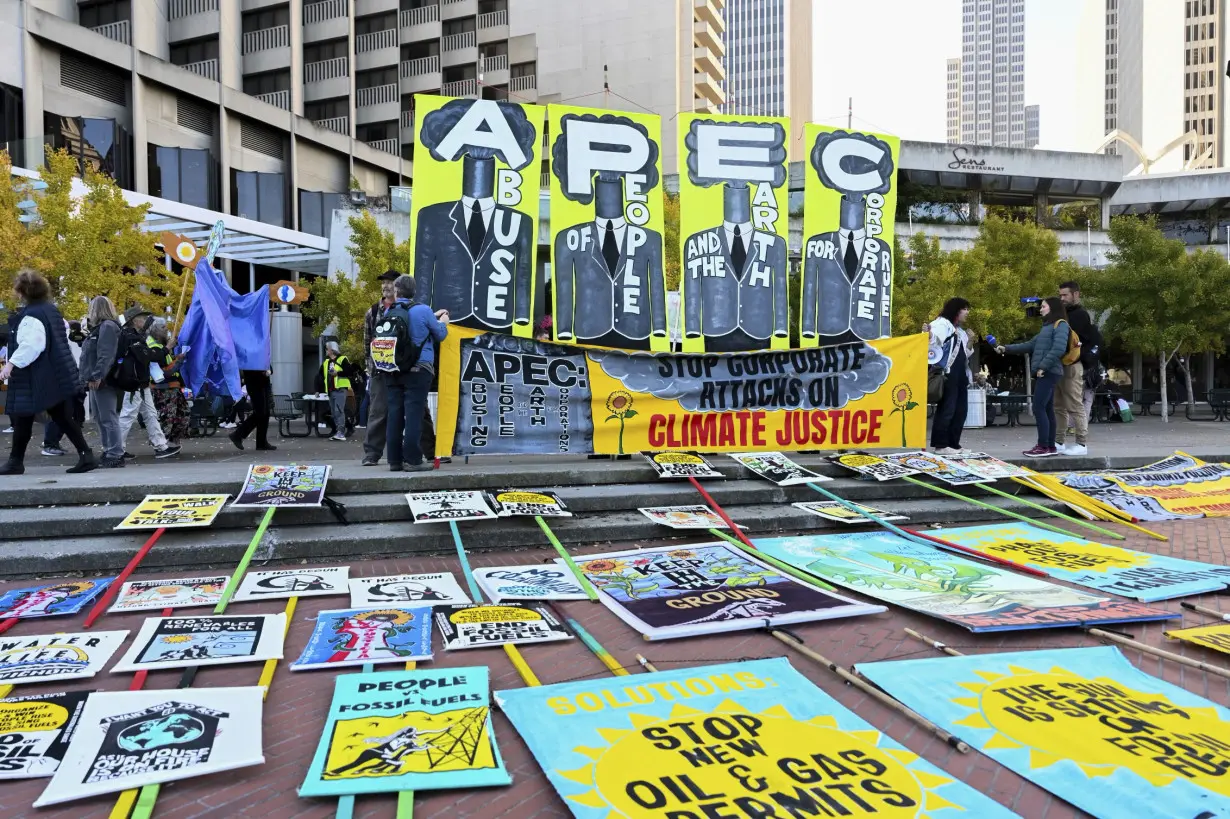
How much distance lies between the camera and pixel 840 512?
7.25 m

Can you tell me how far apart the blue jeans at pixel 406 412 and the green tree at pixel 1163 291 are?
19.1 m

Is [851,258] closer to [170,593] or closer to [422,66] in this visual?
[170,593]

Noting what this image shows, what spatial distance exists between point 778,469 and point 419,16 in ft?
144

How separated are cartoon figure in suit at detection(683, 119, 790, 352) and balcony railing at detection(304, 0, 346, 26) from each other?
1540 inches

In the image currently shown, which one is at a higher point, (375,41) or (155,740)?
(375,41)

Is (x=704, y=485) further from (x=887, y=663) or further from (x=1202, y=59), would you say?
(x=1202, y=59)

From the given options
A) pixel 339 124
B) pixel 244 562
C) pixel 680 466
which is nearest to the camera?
pixel 244 562

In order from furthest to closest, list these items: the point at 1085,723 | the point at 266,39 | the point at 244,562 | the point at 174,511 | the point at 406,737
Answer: the point at 266,39
the point at 174,511
the point at 244,562
the point at 1085,723
the point at 406,737

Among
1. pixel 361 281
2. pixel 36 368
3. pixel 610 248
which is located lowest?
pixel 36 368

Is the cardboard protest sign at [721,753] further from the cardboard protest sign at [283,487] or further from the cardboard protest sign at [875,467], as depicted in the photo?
the cardboard protest sign at [875,467]

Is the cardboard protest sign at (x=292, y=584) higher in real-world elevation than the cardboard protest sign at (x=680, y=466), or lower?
lower

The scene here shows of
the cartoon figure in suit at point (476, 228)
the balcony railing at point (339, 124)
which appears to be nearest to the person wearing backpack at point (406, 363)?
the cartoon figure in suit at point (476, 228)

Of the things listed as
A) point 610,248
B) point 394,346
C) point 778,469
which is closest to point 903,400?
point 778,469

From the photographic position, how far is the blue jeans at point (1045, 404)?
930 cm
